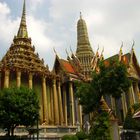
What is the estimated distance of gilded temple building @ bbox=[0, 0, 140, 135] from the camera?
41344mm

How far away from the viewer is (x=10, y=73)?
134 ft

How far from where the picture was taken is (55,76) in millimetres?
45406

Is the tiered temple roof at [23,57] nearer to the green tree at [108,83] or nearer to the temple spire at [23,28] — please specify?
the temple spire at [23,28]

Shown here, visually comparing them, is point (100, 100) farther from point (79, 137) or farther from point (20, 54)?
point (20, 54)

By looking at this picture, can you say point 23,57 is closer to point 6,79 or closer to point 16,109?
point 6,79

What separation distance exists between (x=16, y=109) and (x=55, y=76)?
17033mm

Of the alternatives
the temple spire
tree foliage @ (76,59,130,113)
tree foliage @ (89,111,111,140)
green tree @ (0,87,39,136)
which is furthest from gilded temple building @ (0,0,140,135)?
tree foliage @ (89,111,111,140)

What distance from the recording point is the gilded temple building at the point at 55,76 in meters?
41.3

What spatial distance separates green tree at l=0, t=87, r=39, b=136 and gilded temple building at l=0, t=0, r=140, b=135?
24.0ft

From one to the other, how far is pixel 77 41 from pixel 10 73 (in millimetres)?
20178

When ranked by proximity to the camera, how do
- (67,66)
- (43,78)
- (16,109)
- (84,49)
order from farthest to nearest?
(84,49) → (67,66) → (43,78) → (16,109)

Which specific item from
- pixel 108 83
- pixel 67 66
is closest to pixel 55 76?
pixel 67 66

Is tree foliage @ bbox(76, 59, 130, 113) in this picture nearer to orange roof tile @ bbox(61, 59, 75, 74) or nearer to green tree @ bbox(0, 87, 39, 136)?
green tree @ bbox(0, 87, 39, 136)

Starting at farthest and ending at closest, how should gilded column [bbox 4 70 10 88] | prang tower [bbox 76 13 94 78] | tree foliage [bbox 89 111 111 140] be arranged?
prang tower [bbox 76 13 94 78] → gilded column [bbox 4 70 10 88] → tree foliage [bbox 89 111 111 140]
